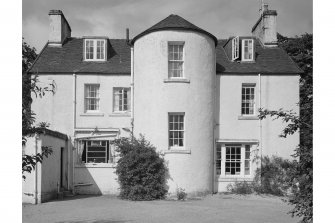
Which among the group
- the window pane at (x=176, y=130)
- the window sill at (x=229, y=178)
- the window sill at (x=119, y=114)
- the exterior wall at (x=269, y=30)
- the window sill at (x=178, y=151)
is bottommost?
the window sill at (x=229, y=178)

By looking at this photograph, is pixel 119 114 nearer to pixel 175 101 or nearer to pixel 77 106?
pixel 77 106

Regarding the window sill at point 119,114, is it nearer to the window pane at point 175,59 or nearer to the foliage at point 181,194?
the window pane at point 175,59

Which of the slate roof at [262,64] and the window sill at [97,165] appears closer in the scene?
the window sill at [97,165]

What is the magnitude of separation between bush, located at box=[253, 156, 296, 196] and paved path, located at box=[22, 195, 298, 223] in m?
1.33

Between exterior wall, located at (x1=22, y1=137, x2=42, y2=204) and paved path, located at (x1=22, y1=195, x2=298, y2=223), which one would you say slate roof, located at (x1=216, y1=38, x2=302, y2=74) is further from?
exterior wall, located at (x1=22, y1=137, x2=42, y2=204)

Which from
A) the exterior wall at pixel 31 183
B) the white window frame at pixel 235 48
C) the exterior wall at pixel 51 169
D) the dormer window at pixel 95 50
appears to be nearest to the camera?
the exterior wall at pixel 31 183

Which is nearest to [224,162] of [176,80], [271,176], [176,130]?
[271,176]

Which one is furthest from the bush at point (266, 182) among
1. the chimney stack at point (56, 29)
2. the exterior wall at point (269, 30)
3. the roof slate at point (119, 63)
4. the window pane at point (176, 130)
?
the chimney stack at point (56, 29)

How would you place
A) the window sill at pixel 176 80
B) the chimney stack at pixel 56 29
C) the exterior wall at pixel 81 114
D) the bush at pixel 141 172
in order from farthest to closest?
1. the chimney stack at pixel 56 29
2. the exterior wall at pixel 81 114
3. the window sill at pixel 176 80
4. the bush at pixel 141 172

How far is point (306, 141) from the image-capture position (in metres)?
5.82

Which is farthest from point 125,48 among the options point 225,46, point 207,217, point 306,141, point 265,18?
point 306,141

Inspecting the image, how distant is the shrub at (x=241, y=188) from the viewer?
18.4 meters

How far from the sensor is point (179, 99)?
17.8 m
